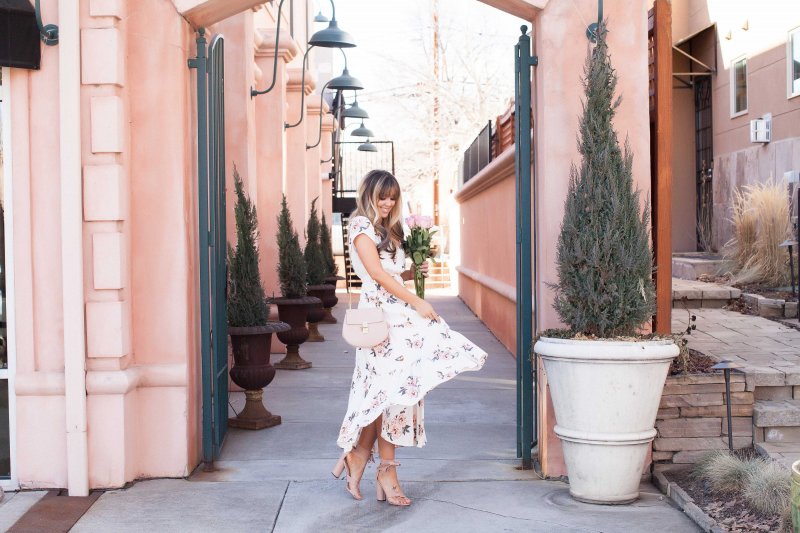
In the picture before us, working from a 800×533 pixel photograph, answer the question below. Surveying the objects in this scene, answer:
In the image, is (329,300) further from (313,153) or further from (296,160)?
(313,153)

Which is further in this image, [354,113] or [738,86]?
[354,113]

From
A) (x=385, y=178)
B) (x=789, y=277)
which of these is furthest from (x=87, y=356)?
(x=789, y=277)

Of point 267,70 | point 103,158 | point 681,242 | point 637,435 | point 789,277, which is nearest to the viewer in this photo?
point 637,435

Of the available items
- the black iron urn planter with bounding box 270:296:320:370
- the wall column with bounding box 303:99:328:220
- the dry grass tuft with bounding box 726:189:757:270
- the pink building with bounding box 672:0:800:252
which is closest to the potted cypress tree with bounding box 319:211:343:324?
the wall column with bounding box 303:99:328:220

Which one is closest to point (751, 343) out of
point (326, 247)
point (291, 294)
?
point (291, 294)

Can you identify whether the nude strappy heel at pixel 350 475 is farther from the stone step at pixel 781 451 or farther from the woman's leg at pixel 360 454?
the stone step at pixel 781 451

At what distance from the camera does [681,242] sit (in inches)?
722

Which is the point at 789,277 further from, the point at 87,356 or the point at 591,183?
the point at 87,356

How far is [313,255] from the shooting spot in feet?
44.5

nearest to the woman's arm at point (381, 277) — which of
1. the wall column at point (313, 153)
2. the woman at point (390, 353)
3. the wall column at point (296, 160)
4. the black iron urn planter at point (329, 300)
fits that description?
the woman at point (390, 353)

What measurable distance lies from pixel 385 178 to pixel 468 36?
1048 inches

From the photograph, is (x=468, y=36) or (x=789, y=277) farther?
(x=468, y=36)

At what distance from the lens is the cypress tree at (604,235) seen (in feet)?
17.2

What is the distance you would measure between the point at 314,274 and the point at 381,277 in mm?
8830
